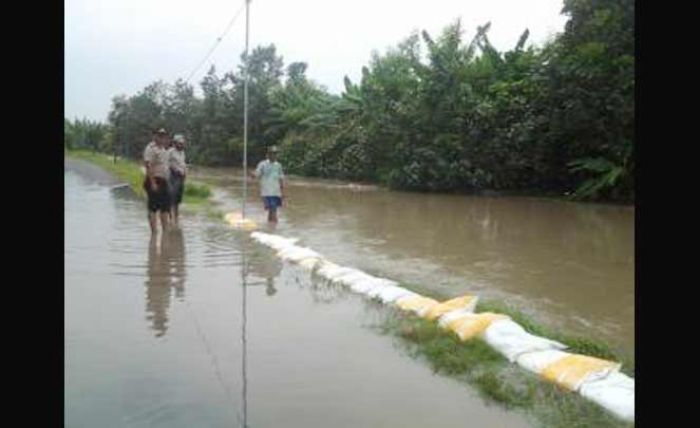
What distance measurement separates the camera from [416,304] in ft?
21.3

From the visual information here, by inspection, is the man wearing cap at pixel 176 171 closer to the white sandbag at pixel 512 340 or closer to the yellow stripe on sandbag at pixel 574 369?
the white sandbag at pixel 512 340

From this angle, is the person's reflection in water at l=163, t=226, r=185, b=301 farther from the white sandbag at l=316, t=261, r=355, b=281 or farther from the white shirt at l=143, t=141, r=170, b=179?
the white sandbag at l=316, t=261, r=355, b=281

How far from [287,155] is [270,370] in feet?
101

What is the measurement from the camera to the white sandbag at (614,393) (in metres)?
4.04

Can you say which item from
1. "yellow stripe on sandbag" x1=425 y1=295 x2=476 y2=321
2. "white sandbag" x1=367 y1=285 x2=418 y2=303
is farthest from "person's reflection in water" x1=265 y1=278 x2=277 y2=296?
"yellow stripe on sandbag" x1=425 y1=295 x2=476 y2=321

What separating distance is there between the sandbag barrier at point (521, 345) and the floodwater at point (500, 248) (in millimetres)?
831

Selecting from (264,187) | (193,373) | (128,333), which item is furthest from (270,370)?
(264,187)

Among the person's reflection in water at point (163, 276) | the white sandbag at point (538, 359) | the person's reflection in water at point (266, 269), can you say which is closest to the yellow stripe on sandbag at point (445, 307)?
the white sandbag at point (538, 359)

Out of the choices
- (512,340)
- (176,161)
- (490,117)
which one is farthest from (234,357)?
(490,117)

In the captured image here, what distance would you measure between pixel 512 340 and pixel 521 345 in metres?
0.10

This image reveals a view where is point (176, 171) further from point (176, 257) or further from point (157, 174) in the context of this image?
point (176, 257)

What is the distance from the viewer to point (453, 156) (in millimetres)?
22875

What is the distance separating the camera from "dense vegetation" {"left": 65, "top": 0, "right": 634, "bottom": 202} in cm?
1848

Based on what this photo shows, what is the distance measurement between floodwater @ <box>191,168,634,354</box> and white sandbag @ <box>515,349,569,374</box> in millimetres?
947
